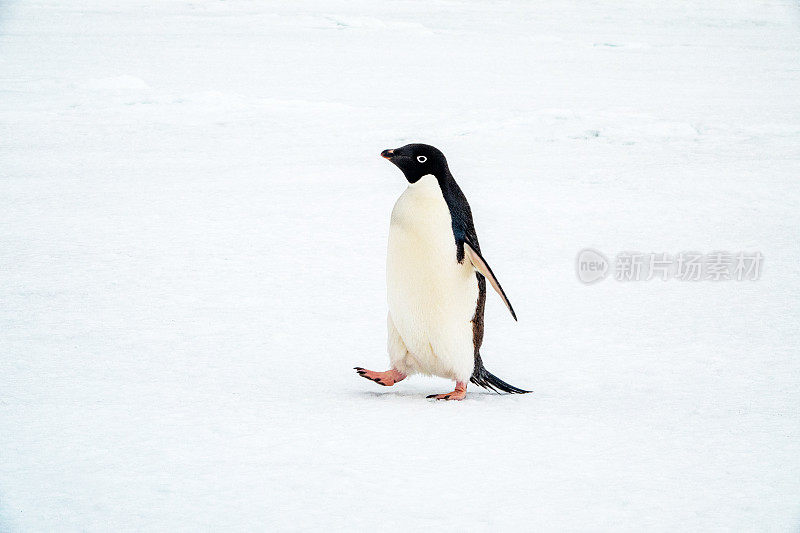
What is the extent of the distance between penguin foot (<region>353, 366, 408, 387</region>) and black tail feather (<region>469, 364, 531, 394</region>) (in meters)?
0.22

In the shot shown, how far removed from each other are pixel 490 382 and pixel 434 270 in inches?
16.5

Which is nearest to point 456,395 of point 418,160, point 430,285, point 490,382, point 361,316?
point 490,382

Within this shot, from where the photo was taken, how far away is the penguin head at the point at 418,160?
219 cm

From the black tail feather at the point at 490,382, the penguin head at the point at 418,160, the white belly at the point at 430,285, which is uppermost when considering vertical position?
the penguin head at the point at 418,160

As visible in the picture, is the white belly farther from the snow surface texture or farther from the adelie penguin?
the snow surface texture

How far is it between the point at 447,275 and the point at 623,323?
1.19m

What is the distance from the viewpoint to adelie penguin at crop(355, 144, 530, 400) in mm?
2174

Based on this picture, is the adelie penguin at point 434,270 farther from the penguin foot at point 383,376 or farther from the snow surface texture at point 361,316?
the snow surface texture at point 361,316

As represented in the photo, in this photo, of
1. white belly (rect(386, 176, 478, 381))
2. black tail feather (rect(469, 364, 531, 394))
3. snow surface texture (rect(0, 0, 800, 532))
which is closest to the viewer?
snow surface texture (rect(0, 0, 800, 532))

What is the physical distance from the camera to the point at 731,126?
24.4 ft

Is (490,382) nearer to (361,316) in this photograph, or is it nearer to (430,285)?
(430,285)

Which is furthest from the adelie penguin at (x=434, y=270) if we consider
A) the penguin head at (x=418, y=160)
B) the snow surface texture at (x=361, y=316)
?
the snow surface texture at (x=361, y=316)

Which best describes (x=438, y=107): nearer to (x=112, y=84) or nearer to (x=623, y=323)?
(x=112, y=84)

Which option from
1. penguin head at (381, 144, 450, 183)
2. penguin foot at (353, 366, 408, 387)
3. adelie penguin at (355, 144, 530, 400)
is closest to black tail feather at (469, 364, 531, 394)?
adelie penguin at (355, 144, 530, 400)
